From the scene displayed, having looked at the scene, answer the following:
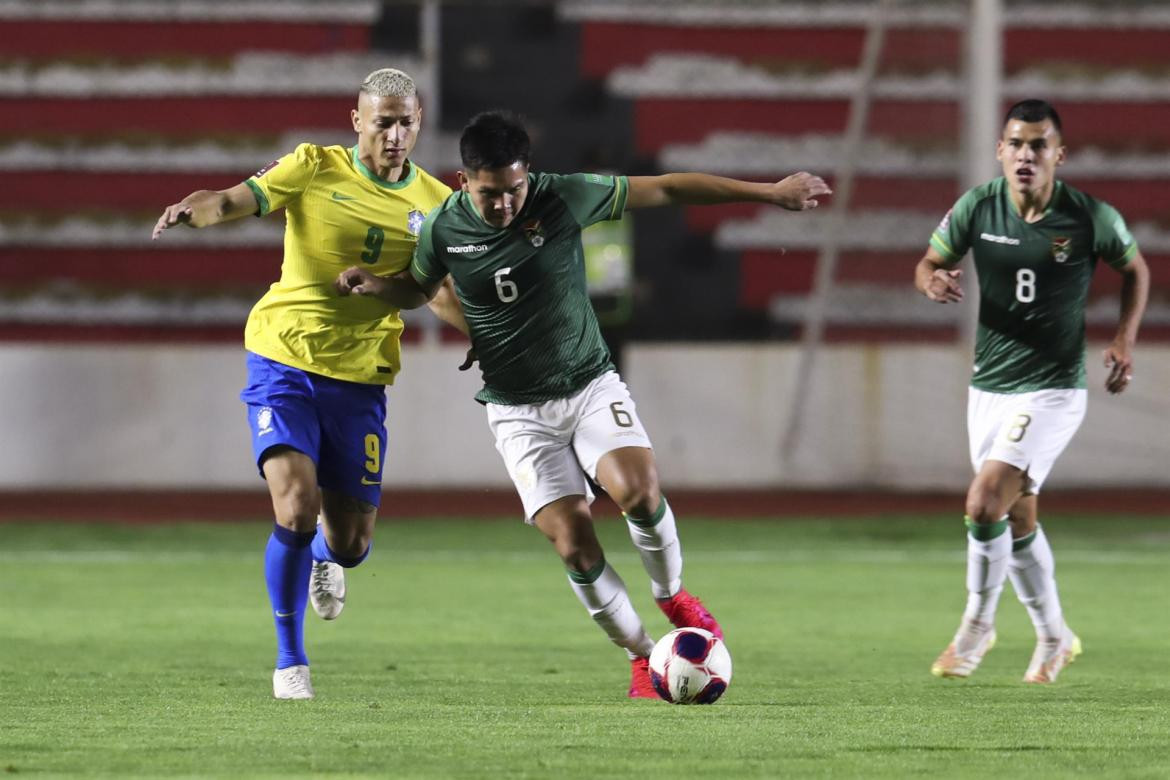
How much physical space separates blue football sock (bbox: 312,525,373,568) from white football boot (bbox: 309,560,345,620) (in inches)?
1.7

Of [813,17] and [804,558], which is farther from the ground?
[813,17]

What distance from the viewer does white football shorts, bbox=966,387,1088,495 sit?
A: 7.54m

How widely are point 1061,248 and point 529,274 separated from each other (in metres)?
2.29

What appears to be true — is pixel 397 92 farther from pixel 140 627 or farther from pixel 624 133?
pixel 624 133

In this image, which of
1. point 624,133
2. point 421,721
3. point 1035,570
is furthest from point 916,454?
point 421,721

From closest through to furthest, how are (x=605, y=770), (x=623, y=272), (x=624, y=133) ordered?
(x=605, y=770), (x=623, y=272), (x=624, y=133)

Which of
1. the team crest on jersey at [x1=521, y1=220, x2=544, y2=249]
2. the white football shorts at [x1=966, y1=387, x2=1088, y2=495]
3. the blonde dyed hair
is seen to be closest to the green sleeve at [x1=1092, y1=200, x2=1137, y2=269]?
the white football shorts at [x1=966, y1=387, x2=1088, y2=495]

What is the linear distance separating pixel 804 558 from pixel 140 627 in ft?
17.0

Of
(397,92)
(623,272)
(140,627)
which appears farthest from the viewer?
(623,272)

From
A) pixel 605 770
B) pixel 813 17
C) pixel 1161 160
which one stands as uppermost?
Answer: pixel 605 770

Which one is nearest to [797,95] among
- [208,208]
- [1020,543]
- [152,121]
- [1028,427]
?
[152,121]

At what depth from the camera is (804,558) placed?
42.7 ft

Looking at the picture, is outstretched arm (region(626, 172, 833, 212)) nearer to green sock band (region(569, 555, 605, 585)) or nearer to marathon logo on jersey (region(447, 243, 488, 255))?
marathon logo on jersey (region(447, 243, 488, 255))

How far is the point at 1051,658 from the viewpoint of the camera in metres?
7.59
